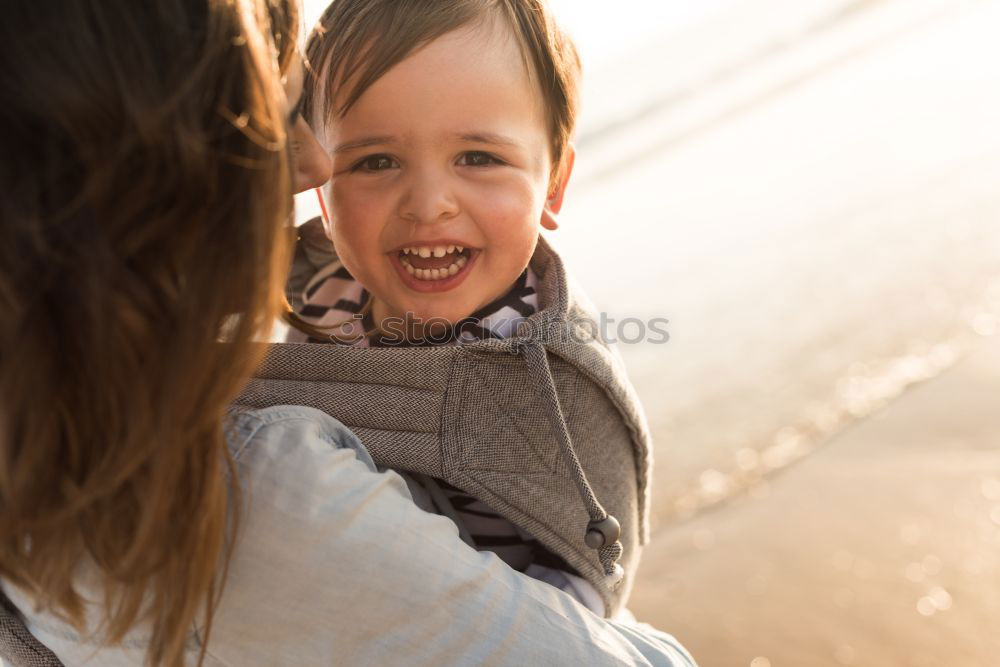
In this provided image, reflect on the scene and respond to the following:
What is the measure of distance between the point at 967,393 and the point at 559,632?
2.91 meters

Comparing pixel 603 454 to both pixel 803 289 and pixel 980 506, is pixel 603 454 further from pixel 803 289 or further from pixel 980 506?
pixel 803 289

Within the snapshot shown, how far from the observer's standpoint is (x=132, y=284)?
3.31 feet

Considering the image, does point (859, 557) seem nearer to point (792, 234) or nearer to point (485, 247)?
point (485, 247)

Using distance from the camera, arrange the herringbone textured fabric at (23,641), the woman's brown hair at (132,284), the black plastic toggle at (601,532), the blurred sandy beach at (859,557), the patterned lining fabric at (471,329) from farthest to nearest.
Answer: the blurred sandy beach at (859,557)
the patterned lining fabric at (471,329)
the black plastic toggle at (601,532)
the herringbone textured fabric at (23,641)
the woman's brown hair at (132,284)

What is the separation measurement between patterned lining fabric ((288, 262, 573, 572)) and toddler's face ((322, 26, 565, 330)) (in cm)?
6

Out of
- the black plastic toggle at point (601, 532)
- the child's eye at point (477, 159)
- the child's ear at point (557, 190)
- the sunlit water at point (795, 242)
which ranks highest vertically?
the child's eye at point (477, 159)

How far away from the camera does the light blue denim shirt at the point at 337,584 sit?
3.88ft

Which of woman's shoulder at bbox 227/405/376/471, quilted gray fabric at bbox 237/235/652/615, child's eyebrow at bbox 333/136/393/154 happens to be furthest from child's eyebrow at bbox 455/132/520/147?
woman's shoulder at bbox 227/405/376/471

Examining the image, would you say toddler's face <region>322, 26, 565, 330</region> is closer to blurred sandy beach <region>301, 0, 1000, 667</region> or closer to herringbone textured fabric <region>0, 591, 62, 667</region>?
blurred sandy beach <region>301, 0, 1000, 667</region>

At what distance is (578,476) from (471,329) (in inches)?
18.7

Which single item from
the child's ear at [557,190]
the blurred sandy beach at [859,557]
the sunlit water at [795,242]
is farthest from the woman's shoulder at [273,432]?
the sunlit water at [795,242]

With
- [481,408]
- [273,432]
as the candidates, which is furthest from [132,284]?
[481,408]

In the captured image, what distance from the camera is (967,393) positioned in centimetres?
364

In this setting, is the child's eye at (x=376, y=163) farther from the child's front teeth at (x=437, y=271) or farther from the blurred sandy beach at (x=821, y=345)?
the blurred sandy beach at (x=821, y=345)
